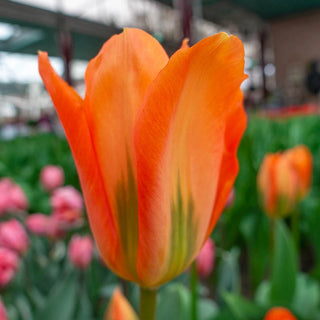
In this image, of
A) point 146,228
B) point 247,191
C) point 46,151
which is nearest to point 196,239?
point 146,228

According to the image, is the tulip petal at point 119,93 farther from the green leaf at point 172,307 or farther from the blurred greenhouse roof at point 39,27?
the blurred greenhouse roof at point 39,27

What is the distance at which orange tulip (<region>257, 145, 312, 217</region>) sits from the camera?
51 cm

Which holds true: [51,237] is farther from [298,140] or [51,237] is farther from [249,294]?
[298,140]

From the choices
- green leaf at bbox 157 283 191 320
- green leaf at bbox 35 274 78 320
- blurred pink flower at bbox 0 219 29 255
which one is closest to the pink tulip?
blurred pink flower at bbox 0 219 29 255

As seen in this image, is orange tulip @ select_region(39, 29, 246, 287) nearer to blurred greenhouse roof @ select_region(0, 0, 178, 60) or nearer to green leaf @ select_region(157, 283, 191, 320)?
green leaf @ select_region(157, 283, 191, 320)

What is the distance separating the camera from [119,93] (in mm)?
152

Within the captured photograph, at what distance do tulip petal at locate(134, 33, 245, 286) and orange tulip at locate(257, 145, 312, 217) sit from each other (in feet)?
1.17

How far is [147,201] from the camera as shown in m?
0.15

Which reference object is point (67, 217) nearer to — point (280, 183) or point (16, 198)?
point (16, 198)

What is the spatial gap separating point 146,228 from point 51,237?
1.88 ft

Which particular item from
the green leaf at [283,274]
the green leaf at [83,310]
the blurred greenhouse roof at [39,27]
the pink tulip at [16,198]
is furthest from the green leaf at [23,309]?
the blurred greenhouse roof at [39,27]

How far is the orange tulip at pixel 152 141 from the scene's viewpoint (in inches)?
5.4

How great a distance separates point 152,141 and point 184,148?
0.8 inches

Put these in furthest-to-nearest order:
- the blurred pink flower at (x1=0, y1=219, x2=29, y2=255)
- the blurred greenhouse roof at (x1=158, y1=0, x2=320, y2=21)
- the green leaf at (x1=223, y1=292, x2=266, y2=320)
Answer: the blurred greenhouse roof at (x1=158, y1=0, x2=320, y2=21) < the blurred pink flower at (x1=0, y1=219, x2=29, y2=255) < the green leaf at (x1=223, y1=292, x2=266, y2=320)
